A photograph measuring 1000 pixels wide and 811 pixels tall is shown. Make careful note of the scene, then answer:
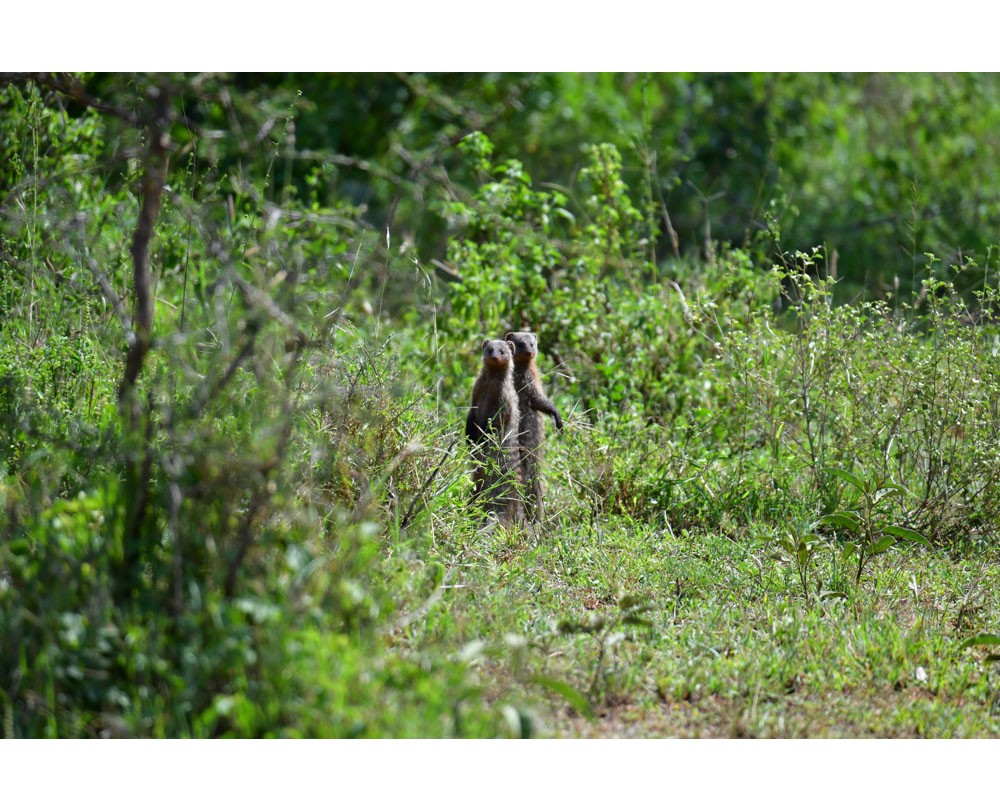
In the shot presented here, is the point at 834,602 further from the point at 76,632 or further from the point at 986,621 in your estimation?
the point at 76,632

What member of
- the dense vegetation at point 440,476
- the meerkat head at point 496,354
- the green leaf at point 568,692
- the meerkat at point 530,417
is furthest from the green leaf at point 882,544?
the meerkat head at point 496,354

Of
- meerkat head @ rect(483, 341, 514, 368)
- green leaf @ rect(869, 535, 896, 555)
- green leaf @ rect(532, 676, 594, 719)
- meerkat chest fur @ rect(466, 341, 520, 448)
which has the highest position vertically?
meerkat head @ rect(483, 341, 514, 368)

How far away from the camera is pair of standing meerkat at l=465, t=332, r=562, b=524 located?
5934 millimetres

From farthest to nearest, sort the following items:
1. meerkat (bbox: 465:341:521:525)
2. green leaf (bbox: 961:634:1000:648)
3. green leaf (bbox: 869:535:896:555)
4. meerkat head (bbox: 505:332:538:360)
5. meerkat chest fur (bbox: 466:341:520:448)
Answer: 1. meerkat head (bbox: 505:332:538:360)
2. meerkat chest fur (bbox: 466:341:520:448)
3. meerkat (bbox: 465:341:521:525)
4. green leaf (bbox: 869:535:896:555)
5. green leaf (bbox: 961:634:1000:648)

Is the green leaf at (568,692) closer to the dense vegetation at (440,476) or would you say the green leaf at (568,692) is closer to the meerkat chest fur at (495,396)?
the dense vegetation at (440,476)

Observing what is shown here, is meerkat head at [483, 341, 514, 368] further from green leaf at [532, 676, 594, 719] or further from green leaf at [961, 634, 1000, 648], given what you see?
green leaf at [961, 634, 1000, 648]

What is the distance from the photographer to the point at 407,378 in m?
6.19

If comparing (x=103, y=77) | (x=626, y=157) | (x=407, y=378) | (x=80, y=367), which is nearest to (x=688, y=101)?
(x=626, y=157)

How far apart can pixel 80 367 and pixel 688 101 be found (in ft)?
29.6

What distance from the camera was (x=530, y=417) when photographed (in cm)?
629

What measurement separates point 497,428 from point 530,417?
0.30 meters

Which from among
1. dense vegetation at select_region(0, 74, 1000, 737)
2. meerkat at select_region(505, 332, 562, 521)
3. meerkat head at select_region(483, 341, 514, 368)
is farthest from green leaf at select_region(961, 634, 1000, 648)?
meerkat head at select_region(483, 341, 514, 368)

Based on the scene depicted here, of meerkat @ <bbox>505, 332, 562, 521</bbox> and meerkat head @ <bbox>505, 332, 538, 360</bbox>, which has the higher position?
meerkat head @ <bbox>505, 332, 538, 360</bbox>

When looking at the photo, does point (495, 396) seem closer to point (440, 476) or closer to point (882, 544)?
point (440, 476)
